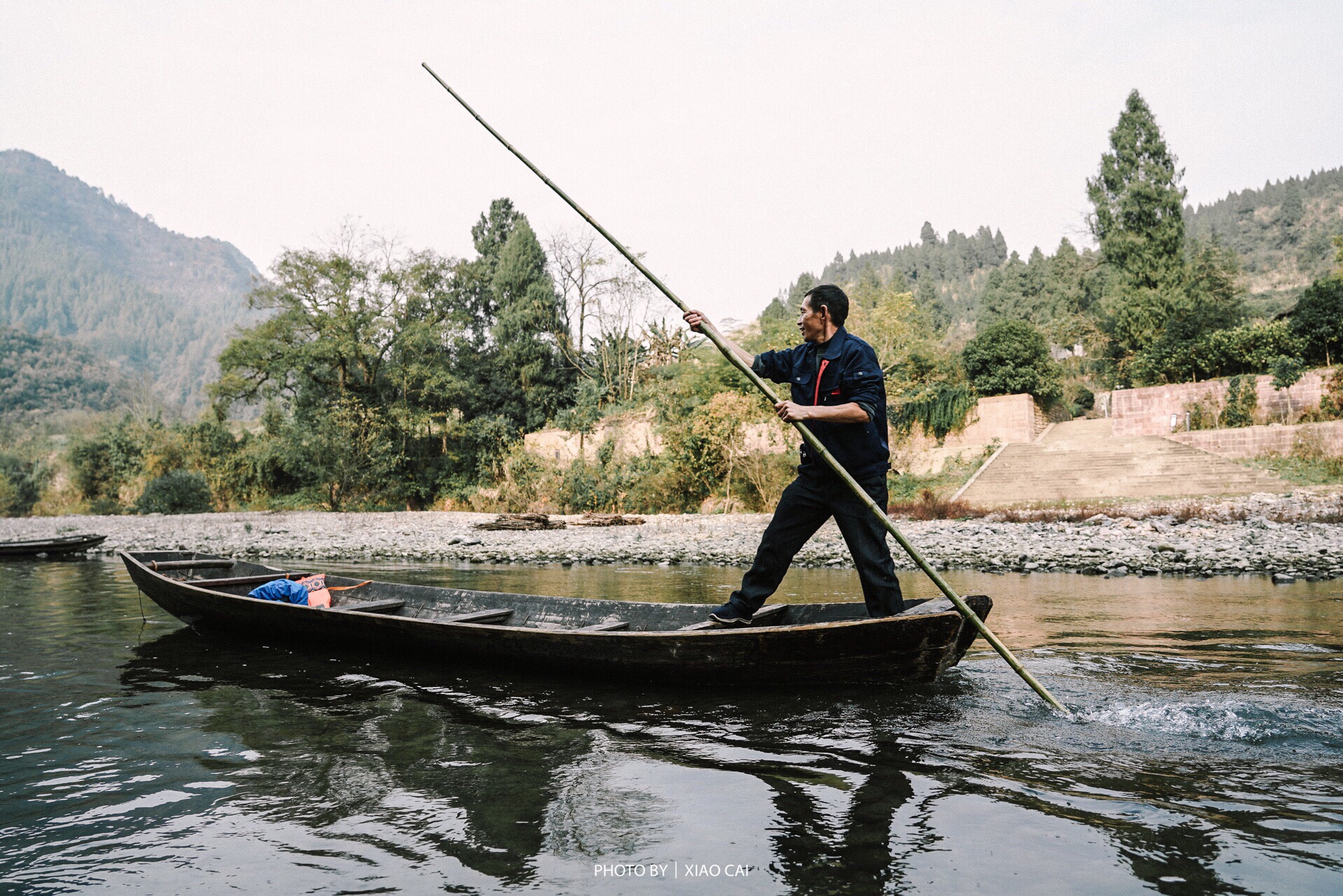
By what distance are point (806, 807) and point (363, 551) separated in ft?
37.7

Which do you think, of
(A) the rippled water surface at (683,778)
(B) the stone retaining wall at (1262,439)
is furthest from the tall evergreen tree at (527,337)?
(A) the rippled water surface at (683,778)

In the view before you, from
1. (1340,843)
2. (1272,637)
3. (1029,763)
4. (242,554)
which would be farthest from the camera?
(242,554)

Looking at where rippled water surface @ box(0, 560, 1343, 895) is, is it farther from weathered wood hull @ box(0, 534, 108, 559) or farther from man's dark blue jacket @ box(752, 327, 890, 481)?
weathered wood hull @ box(0, 534, 108, 559)

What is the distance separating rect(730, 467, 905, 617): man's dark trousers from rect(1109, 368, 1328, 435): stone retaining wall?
691 inches

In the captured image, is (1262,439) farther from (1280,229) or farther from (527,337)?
(1280,229)

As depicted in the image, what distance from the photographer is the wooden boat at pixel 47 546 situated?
1215cm

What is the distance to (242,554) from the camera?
1239cm

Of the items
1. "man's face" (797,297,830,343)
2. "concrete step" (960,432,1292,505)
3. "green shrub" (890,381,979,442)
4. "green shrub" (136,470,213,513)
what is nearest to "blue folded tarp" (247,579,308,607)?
"man's face" (797,297,830,343)

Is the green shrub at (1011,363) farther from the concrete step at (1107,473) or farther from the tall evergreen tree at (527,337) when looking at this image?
the tall evergreen tree at (527,337)

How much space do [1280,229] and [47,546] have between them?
348 feet

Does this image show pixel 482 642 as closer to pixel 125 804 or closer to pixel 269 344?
pixel 125 804

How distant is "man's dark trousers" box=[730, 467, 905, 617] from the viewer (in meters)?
3.88

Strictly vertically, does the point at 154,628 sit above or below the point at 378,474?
below

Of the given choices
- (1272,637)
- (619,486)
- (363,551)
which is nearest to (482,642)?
(1272,637)
